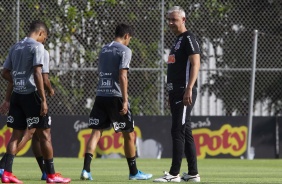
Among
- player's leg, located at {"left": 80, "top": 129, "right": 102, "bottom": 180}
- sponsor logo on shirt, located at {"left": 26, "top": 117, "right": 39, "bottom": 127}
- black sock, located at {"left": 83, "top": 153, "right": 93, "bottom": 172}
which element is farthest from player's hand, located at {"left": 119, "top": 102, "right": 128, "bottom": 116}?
sponsor logo on shirt, located at {"left": 26, "top": 117, "right": 39, "bottom": 127}

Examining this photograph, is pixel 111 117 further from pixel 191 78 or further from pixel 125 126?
pixel 191 78

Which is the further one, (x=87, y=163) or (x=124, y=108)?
(x=124, y=108)

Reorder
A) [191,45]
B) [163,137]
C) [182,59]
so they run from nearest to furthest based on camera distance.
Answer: [191,45]
[182,59]
[163,137]

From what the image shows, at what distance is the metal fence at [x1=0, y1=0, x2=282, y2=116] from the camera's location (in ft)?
74.3

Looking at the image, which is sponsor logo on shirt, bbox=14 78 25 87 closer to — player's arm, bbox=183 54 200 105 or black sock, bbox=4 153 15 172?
black sock, bbox=4 153 15 172

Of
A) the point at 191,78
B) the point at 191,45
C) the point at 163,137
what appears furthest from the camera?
the point at 163,137

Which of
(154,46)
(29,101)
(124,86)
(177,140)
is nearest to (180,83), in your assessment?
(177,140)

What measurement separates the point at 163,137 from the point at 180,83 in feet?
32.3

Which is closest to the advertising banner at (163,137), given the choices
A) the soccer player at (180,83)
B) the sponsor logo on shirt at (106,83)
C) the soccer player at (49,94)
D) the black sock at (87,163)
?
the soccer player at (49,94)

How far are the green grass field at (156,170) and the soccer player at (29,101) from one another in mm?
577

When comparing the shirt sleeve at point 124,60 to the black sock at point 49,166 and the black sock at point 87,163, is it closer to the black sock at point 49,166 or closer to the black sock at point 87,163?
the black sock at point 87,163

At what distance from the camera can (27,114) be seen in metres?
12.4

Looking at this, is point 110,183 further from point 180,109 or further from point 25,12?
point 25,12

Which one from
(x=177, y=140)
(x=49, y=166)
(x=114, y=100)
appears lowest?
(x=49, y=166)
